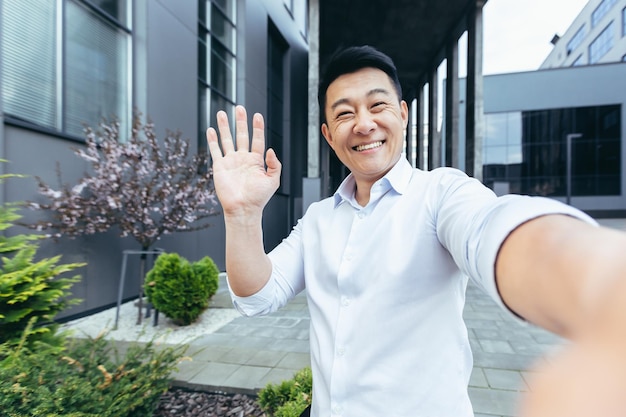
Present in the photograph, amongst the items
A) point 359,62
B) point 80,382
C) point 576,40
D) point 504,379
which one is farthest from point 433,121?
point 576,40

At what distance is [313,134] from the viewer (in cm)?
1109

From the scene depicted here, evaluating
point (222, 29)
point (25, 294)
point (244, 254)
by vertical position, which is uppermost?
point (222, 29)

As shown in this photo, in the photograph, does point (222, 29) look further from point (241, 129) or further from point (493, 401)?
point (493, 401)

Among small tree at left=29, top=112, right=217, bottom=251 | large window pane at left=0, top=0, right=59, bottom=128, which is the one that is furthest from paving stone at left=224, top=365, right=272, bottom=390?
large window pane at left=0, top=0, right=59, bottom=128

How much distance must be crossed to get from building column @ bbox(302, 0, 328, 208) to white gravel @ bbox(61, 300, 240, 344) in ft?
16.2

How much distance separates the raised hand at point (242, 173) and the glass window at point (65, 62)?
16.8 feet

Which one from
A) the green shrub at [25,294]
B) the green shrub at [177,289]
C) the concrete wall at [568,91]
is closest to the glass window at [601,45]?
the concrete wall at [568,91]

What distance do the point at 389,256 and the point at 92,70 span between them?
692cm

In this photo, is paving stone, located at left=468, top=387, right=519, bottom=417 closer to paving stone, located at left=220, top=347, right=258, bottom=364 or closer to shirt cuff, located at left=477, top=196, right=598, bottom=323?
paving stone, located at left=220, top=347, right=258, bottom=364

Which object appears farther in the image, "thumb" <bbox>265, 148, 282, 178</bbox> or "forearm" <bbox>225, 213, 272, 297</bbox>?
"thumb" <bbox>265, 148, 282, 178</bbox>

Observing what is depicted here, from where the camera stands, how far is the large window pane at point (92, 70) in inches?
228

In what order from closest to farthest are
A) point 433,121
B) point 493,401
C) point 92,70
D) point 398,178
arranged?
point 398,178
point 493,401
point 92,70
point 433,121

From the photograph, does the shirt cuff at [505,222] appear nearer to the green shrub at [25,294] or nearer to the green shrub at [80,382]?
the green shrub at [80,382]

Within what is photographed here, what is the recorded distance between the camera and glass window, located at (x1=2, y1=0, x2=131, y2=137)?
16.3 ft
